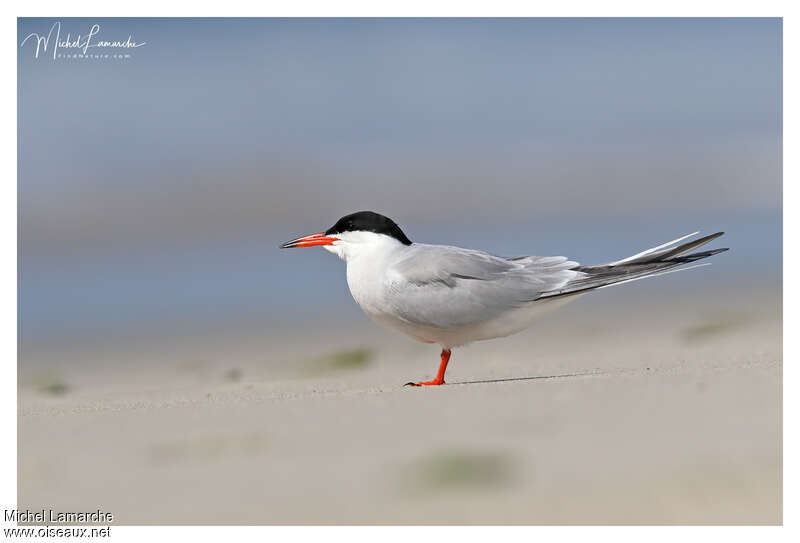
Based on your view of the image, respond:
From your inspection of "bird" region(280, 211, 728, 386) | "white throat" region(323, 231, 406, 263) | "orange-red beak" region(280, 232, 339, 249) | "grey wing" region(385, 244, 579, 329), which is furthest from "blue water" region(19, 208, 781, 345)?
"grey wing" region(385, 244, 579, 329)

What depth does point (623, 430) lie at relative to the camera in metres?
3.69

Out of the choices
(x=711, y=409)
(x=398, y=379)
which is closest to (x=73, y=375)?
(x=398, y=379)

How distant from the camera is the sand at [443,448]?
3197mm

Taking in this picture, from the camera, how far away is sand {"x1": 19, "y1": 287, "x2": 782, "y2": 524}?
320 centimetres

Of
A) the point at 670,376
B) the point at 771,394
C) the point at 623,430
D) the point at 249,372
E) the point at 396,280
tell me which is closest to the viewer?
the point at 623,430

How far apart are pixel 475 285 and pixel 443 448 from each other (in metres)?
1.96

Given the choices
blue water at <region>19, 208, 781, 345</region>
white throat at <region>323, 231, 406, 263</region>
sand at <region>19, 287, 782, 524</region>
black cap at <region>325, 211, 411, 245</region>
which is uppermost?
blue water at <region>19, 208, 781, 345</region>

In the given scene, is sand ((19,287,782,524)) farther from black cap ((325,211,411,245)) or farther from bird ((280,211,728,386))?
black cap ((325,211,411,245))

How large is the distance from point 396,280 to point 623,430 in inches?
80.4

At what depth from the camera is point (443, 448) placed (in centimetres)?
358

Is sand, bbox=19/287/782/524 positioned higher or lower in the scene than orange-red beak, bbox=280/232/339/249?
lower

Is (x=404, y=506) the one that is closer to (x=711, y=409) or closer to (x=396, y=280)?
(x=711, y=409)

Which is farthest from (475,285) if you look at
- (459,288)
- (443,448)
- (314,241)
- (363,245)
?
(443,448)

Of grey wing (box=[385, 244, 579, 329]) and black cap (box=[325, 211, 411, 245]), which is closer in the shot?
grey wing (box=[385, 244, 579, 329])
